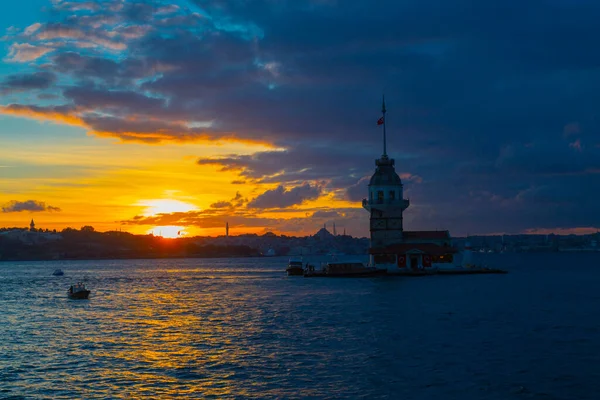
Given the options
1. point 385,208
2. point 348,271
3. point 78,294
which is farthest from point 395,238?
point 78,294

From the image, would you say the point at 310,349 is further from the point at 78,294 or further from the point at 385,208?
the point at 385,208

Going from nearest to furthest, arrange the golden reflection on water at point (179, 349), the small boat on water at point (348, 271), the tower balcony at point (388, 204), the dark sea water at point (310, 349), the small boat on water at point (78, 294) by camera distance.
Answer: the dark sea water at point (310, 349) < the golden reflection on water at point (179, 349) < the small boat on water at point (78, 294) < the small boat on water at point (348, 271) < the tower balcony at point (388, 204)

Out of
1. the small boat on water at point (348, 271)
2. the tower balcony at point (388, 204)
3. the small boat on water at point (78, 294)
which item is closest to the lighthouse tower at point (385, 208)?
the tower balcony at point (388, 204)

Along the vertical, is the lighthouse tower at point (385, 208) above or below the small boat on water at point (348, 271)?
above

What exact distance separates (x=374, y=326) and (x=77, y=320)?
24.6 metres

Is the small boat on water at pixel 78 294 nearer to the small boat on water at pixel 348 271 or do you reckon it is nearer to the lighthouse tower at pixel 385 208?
the small boat on water at pixel 348 271

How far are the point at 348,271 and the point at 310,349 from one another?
6680 cm

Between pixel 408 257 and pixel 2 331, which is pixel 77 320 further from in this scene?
pixel 408 257

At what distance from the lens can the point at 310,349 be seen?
37688 millimetres

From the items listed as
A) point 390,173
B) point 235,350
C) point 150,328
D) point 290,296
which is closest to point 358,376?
point 235,350

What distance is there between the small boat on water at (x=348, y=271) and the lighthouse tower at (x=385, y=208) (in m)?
4.37

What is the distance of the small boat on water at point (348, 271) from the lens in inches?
3878

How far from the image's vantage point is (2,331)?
48.3m

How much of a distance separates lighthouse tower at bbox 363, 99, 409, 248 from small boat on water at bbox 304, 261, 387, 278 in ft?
14.3
